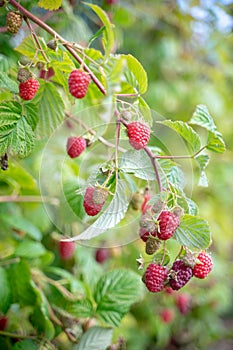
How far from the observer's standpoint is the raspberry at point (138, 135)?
673mm

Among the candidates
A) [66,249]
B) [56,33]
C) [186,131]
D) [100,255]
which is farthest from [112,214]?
[100,255]

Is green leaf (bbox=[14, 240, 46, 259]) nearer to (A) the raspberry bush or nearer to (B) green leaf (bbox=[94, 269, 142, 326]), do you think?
(A) the raspberry bush

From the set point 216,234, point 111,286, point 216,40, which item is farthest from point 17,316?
point 216,40

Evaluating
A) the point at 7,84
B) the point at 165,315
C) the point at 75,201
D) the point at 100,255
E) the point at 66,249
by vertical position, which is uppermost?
the point at 7,84

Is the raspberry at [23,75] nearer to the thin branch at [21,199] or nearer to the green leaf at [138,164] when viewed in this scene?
the green leaf at [138,164]

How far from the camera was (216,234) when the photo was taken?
82.6 inches

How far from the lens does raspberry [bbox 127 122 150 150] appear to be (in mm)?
673

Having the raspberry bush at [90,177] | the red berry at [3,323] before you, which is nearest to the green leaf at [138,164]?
the raspberry bush at [90,177]

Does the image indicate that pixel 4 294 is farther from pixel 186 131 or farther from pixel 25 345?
pixel 186 131

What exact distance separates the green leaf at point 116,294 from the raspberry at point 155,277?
14.4 inches

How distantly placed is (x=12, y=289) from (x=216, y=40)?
1.53m

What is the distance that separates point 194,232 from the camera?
0.67 meters

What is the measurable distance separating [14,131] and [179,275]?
1.00ft

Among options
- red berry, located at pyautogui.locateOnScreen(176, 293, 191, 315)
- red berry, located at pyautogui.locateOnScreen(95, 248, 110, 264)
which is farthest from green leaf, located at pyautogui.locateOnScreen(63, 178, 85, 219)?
red berry, located at pyautogui.locateOnScreen(176, 293, 191, 315)
